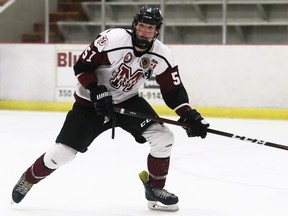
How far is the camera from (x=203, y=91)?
25.8 ft

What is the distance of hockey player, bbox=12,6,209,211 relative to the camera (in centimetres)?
313

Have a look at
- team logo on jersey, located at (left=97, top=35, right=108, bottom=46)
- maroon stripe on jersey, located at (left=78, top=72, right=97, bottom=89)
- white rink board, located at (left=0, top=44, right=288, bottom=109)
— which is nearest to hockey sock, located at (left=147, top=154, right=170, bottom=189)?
maroon stripe on jersey, located at (left=78, top=72, right=97, bottom=89)

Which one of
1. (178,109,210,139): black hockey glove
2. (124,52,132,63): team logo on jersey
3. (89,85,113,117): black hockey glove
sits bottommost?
(178,109,210,139): black hockey glove

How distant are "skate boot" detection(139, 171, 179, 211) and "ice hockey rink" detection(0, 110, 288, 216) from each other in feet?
0.13

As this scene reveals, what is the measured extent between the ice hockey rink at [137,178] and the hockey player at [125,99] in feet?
0.60

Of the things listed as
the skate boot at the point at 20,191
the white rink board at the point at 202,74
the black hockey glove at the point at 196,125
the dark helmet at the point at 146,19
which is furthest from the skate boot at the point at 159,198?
the white rink board at the point at 202,74

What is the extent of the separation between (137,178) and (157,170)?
793mm

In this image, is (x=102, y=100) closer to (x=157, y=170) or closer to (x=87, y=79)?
(x=87, y=79)

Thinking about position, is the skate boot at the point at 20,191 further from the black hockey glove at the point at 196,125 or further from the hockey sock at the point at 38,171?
the black hockey glove at the point at 196,125

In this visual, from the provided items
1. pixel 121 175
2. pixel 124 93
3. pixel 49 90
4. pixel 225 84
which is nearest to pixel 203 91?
pixel 225 84

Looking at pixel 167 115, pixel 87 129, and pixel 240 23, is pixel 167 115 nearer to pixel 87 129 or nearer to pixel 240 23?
pixel 240 23

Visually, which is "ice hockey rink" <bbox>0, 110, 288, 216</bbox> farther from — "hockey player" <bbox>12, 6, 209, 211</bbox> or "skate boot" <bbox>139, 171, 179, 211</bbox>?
"hockey player" <bbox>12, 6, 209, 211</bbox>

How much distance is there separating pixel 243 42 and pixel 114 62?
518 cm

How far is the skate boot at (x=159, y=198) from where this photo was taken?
328cm
